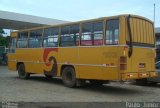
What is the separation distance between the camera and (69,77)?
1705cm

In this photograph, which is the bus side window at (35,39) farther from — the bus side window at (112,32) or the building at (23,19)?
the building at (23,19)

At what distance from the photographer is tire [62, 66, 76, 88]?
1661 cm

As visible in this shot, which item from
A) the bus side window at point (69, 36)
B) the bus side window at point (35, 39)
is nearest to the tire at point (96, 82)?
the bus side window at point (69, 36)

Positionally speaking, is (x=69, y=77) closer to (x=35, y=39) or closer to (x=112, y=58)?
(x=112, y=58)

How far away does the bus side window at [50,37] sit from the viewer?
1808 centimetres

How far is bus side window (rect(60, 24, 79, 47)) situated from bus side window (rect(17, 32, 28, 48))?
13.7ft

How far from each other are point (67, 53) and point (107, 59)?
3.02m

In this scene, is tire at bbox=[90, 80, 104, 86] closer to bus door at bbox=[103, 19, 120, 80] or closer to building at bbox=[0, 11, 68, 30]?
bus door at bbox=[103, 19, 120, 80]

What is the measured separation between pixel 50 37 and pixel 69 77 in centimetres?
267

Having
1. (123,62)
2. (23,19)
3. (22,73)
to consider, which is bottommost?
(22,73)

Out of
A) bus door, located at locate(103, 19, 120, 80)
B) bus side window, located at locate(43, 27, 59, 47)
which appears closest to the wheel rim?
bus side window, located at locate(43, 27, 59, 47)

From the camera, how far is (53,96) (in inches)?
540

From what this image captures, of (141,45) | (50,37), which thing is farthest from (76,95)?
(50,37)

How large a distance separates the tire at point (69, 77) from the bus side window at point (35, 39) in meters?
2.99
